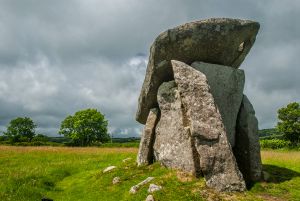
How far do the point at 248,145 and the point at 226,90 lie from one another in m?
2.96

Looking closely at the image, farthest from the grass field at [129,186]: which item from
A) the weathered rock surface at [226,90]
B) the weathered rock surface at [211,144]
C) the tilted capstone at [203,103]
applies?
the weathered rock surface at [226,90]

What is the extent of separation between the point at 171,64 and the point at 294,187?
26.9ft

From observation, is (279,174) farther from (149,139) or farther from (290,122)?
(290,122)

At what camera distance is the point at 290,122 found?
74.5 metres

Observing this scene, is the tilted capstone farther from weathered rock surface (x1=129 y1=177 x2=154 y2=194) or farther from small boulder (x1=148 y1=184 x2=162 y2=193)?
small boulder (x1=148 y1=184 x2=162 y2=193)

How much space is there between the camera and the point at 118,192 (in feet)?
56.0

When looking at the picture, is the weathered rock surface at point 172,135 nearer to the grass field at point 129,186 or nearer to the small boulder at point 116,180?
the grass field at point 129,186

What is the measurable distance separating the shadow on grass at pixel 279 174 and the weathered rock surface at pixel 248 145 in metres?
0.89

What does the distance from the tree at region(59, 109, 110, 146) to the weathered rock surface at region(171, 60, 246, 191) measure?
261ft

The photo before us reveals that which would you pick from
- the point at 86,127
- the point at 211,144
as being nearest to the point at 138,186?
the point at 211,144

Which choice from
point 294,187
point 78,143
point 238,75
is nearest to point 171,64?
point 238,75

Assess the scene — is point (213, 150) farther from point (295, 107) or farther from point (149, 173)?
point (295, 107)

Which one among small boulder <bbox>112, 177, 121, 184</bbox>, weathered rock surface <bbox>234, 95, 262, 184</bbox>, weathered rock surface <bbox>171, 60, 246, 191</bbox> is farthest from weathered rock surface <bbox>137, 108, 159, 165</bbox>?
weathered rock surface <bbox>234, 95, 262, 184</bbox>

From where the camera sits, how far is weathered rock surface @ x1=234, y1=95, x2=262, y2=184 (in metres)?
18.4
